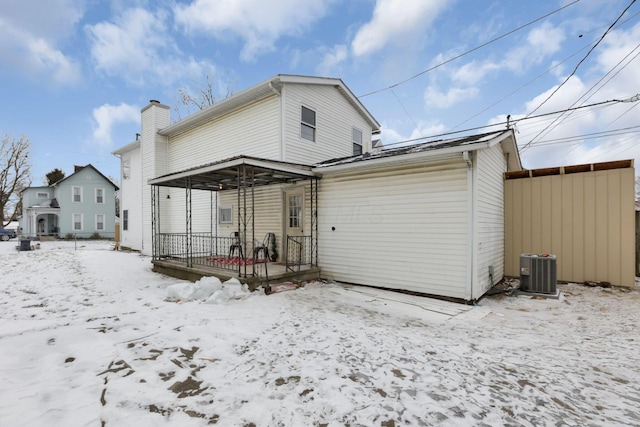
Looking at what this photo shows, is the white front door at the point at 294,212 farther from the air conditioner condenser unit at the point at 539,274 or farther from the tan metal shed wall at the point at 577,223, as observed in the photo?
the tan metal shed wall at the point at 577,223

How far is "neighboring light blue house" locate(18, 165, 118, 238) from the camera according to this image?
2644 centimetres

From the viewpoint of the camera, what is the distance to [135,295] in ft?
21.4

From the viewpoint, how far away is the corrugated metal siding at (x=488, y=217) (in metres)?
6.21

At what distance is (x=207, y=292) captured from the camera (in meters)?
6.26

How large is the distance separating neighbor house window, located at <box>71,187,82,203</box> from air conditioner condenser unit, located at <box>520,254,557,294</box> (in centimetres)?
3469

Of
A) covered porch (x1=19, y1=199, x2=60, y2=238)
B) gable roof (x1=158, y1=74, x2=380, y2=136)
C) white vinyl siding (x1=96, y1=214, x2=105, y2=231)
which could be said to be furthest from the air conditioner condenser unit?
covered porch (x1=19, y1=199, x2=60, y2=238)

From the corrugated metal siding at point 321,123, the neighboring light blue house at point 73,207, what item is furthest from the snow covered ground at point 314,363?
the neighboring light blue house at point 73,207

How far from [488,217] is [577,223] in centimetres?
283

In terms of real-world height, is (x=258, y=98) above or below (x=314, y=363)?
above

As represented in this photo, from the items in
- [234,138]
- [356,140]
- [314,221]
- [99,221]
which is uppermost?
[356,140]

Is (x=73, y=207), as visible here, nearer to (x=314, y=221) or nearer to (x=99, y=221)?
(x=99, y=221)

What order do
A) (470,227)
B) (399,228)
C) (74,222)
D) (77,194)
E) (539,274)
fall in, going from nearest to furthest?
(470,227) < (539,274) < (399,228) < (74,222) < (77,194)

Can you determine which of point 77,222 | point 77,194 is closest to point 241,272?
point 77,222

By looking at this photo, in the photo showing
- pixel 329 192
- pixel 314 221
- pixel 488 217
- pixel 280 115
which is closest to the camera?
pixel 488 217
